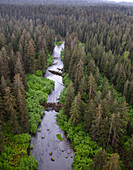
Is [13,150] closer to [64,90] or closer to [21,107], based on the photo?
[21,107]

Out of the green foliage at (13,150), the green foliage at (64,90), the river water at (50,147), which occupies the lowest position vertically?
the river water at (50,147)

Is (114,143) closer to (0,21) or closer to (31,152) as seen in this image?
(31,152)

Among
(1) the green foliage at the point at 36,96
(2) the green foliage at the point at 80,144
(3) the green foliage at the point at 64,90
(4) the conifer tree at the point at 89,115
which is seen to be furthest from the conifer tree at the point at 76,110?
(3) the green foliage at the point at 64,90

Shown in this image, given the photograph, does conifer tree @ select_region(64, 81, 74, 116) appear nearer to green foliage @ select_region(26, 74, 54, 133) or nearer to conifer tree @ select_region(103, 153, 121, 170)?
green foliage @ select_region(26, 74, 54, 133)

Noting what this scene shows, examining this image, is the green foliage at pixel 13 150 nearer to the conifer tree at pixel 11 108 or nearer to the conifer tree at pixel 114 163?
the conifer tree at pixel 11 108

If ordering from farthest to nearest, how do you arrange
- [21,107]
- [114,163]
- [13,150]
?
[21,107] < [13,150] < [114,163]

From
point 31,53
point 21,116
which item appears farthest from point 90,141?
point 31,53

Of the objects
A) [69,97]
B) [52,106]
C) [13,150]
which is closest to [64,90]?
[52,106]
